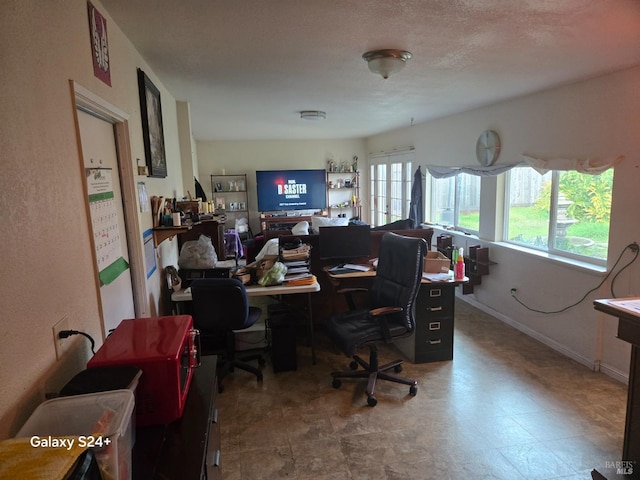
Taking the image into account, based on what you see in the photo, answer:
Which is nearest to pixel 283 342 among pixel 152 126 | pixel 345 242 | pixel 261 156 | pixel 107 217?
pixel 345 242

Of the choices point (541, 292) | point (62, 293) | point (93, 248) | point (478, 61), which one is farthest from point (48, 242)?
point (541, 292)

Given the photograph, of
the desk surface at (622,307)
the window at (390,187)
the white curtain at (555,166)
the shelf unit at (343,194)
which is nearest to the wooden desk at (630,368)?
the desk surface at (622,307)

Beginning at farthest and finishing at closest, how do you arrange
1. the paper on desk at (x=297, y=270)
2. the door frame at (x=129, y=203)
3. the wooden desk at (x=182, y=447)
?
1. the paper on desk at (x=297, y=270)
2. the door frame at (x=129, y=203)
3. the wooden desk at (x=182, y=447)

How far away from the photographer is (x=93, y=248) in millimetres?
1581

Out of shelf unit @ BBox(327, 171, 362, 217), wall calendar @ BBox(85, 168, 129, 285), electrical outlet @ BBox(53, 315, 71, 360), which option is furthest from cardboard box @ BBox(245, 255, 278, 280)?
shelf unit @ BBox(327, 171, 362, 217)

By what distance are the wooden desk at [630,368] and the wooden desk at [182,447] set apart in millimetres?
1822

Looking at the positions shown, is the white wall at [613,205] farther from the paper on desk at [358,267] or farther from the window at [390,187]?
the window at [390,187]

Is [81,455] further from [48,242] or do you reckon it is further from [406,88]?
[406,88]

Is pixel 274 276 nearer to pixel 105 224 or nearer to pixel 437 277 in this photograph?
pixel 437 277

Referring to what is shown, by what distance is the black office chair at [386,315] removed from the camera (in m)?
2.73

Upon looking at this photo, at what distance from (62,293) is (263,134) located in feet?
21.0

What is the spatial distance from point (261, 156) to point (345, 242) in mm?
5068

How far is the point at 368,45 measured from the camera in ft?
7.63

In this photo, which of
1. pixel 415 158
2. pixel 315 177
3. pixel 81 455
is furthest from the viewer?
pixel 315 177
